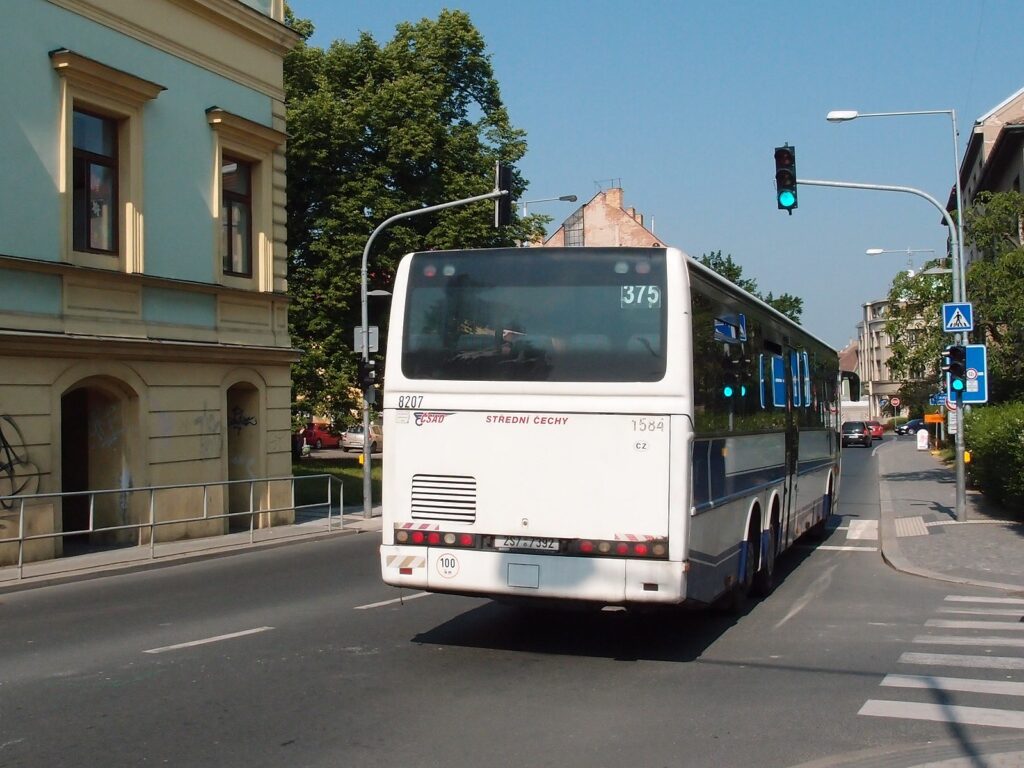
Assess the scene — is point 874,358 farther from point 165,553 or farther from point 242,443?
point 165,553

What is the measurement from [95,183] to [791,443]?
11.6 metres

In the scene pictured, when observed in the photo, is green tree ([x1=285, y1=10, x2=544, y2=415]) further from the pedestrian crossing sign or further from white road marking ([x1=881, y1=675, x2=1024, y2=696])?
white road marking ([x1=881, y1=675, x2=1024, y2=696])

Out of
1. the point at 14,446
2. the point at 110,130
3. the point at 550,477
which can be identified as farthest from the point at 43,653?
the point at 110,130

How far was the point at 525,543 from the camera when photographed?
27.7 feet

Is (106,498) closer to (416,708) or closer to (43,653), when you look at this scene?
(43,653)

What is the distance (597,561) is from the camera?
8.22 m

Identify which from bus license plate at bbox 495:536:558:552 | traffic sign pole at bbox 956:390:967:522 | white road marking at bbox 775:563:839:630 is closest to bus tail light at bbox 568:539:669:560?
bus license plate at bbox 495:536:558:552

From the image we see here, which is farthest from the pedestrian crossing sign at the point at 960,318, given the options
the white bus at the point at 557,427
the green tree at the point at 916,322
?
the white bus at the point at 557,427

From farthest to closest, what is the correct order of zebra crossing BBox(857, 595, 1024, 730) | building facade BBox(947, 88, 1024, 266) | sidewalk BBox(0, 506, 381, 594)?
building facade BBox(947, 88, 1024, 266)
sidewalk BBox(0, 506, 381, 594)
zebra crossing BBox(857, 595, 1024, 730)

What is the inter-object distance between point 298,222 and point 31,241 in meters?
17.9

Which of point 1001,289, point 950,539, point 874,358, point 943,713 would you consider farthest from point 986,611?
point 874,358

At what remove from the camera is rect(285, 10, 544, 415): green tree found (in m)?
32.2

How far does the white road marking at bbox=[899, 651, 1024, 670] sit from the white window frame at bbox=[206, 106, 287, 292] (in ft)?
47.9

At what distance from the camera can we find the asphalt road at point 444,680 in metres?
6.12
